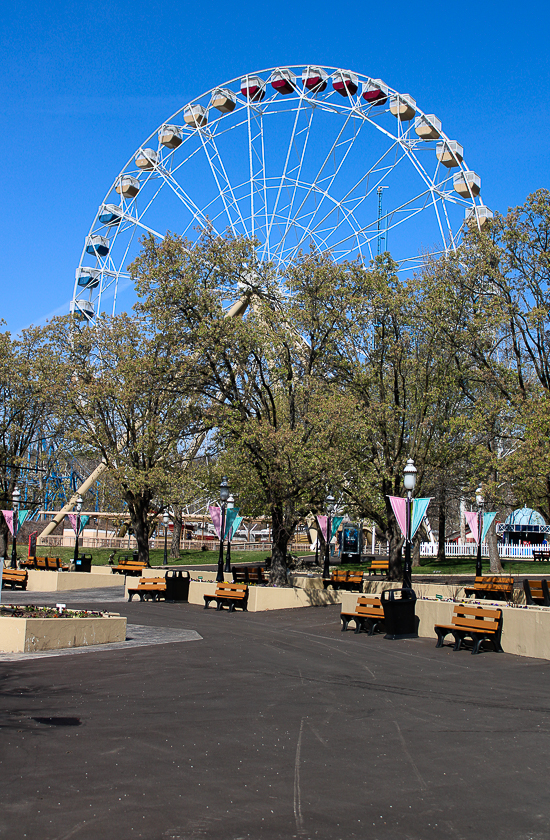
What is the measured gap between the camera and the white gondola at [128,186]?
147 ft

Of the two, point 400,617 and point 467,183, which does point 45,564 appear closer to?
point 400,617

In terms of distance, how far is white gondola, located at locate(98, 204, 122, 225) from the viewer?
150ft

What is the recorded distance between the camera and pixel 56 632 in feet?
42.9

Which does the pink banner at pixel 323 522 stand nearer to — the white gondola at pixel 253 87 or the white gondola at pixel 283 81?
the white gondola at pixel 283 81

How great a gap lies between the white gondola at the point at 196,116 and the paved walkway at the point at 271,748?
3639 cm

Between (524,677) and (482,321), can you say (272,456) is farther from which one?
(524,677)

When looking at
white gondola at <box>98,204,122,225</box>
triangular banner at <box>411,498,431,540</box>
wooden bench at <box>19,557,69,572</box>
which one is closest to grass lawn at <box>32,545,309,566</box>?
wooden bench at <box>19,557,69,572</box>

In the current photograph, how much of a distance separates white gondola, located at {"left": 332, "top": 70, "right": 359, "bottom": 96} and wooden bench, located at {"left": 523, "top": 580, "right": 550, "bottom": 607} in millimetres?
29141

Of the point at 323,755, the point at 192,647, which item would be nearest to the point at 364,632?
the point at 192,647

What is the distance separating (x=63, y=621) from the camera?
13211 millimetres

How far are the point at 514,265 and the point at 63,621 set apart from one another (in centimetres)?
1626

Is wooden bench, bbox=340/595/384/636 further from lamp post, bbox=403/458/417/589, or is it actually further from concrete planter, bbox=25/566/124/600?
concrete planter, bbox=25/566/124/600

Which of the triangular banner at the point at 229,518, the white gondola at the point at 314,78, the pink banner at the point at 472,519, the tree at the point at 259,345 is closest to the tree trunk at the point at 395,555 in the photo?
the pink banner at the point at 472,519

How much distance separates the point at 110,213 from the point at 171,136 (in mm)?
6247
